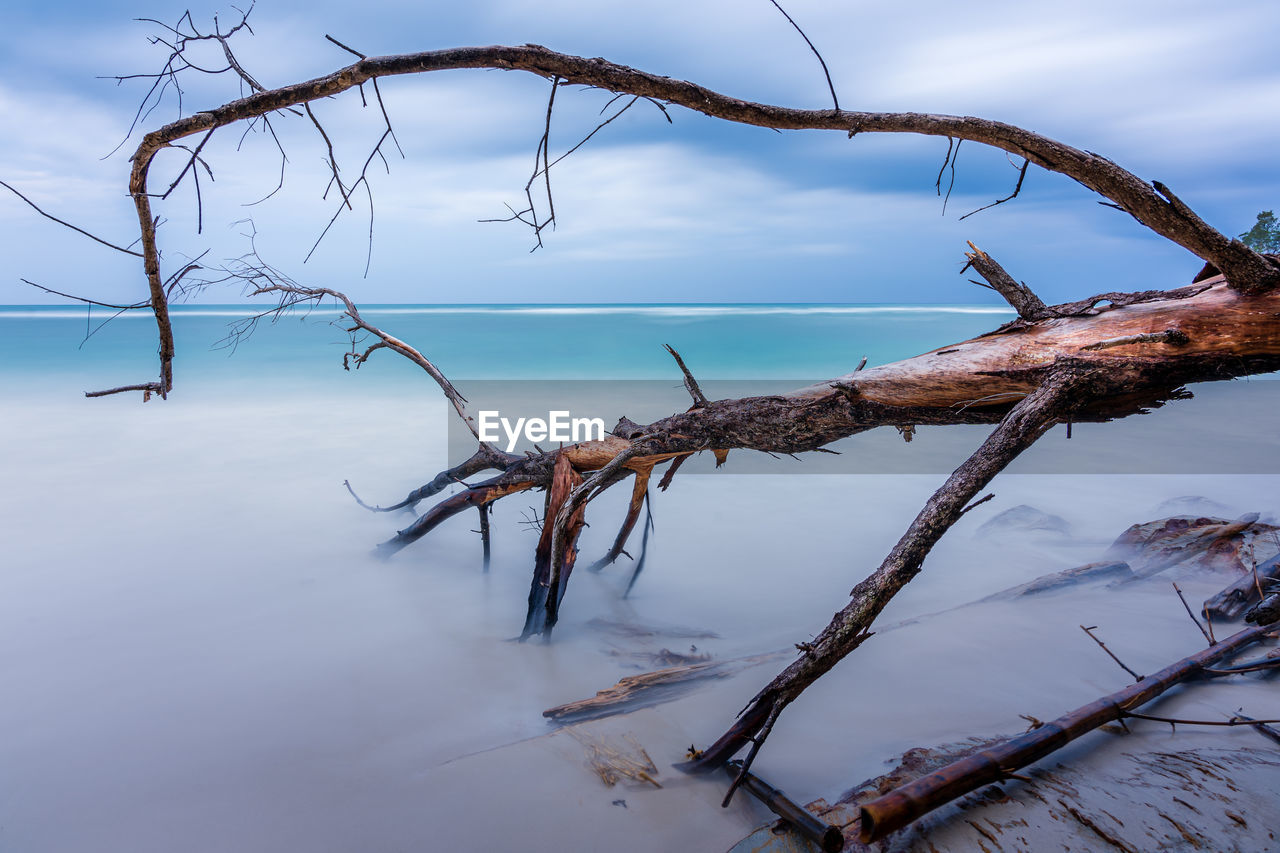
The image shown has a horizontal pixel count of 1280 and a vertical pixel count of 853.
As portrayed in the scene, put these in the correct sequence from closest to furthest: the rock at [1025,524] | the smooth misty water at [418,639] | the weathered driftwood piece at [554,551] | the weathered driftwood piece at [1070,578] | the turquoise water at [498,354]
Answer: the smooth misty water at [418,639]
the weathered driftwood piece at [554,551]
the weathered driftwood piece at [1070,578]
the rock at [1025,524]
the turquoise water at [498,354]

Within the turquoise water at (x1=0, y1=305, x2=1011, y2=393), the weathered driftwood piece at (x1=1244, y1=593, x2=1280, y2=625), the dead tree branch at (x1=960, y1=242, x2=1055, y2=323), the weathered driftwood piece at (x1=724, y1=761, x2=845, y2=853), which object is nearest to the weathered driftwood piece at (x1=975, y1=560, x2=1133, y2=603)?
the weathered driftwood piece at (x1=1244, y1=593, x2=1280, y2=625)

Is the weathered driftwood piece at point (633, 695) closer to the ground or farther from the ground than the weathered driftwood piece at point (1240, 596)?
closer to the ground

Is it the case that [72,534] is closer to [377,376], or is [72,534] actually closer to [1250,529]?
[1250,529]

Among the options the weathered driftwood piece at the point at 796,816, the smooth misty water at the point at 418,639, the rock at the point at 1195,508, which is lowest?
the smooth misty water at the point at 418,639

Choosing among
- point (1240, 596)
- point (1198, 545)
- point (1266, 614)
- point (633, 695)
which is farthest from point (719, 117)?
point (1198, 545)

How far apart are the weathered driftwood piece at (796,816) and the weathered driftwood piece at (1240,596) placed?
2.09m

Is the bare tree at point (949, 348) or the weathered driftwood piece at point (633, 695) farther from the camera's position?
the weathered driftwood piece at point (633, 695)

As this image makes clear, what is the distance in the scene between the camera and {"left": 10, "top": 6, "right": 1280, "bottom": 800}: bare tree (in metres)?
1.56

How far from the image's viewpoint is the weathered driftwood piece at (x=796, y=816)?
1404 mm

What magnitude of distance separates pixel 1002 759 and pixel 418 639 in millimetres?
2535

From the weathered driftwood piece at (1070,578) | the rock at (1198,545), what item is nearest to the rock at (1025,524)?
the rock at (1198,545)

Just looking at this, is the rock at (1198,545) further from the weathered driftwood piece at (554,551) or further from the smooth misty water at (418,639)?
the weathered driftwood piece at (554,551)

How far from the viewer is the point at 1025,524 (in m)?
4.61

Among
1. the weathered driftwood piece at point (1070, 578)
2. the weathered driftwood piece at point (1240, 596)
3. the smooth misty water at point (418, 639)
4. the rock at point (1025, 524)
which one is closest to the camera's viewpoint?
the smooth misty water at point (418, 639)
